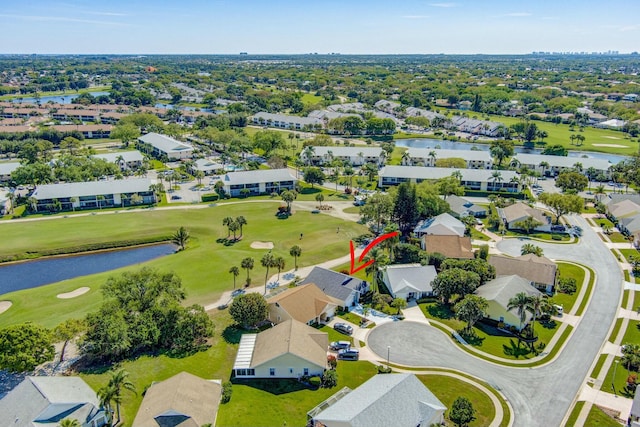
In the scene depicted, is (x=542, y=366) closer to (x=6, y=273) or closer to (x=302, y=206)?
(x=302, y=206)

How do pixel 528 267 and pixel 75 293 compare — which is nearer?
pixel 75 293

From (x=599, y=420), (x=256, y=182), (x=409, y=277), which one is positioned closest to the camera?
(x=599, y=420)

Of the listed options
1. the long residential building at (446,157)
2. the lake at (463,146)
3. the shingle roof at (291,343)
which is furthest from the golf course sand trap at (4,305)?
the lake at (463,146)

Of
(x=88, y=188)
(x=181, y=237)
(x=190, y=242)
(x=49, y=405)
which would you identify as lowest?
(x=190, y=242)

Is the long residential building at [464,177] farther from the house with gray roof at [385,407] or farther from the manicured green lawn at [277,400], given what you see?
the house with gray roof at [385,407]

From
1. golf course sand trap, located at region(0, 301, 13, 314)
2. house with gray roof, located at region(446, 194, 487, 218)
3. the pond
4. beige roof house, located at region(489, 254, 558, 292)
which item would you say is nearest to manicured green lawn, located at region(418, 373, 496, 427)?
beige roof house, located at region(489, 254, 558, 292)

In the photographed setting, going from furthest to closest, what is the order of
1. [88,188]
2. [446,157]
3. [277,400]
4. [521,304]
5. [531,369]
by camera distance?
[446,157] < [88,188] < [521,304] < [531,369] < [277,400]

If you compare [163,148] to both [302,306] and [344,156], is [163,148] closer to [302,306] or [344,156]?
[344,156]

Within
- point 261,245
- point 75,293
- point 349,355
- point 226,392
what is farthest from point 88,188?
point 349,355
